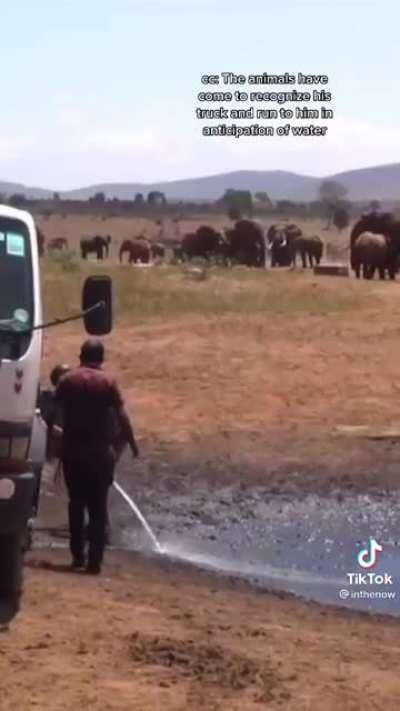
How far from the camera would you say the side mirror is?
8367 millimetres

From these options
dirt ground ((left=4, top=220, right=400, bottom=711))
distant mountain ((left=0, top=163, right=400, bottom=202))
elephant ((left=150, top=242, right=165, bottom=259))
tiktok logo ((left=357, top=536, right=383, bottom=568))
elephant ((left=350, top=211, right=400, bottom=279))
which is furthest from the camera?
distant mountain ((left=0, top=163, right=400, bottom=202))

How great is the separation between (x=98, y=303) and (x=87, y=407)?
117 cm

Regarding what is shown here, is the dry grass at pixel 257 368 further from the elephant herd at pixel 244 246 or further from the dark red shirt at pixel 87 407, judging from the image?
the elephant herd at pixel 244 246

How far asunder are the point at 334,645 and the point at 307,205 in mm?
102340

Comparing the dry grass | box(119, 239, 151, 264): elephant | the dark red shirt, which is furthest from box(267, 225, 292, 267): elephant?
the dark red shirt

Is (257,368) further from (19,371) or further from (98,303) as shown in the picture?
(19,371)

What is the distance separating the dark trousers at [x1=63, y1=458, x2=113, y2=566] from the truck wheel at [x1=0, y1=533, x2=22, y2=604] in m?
0.99

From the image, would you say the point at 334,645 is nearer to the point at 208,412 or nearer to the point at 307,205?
the point at 208,412

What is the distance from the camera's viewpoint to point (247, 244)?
153 ft

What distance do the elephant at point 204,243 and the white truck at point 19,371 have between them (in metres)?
37.6

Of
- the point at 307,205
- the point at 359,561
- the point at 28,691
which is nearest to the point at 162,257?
the point at 359,561

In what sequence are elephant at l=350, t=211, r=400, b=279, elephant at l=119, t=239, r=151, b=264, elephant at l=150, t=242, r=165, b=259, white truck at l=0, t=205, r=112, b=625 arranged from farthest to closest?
elephant at l=150, t=242, r=165, b=259 → elephant at l=119, t=239, r=151, b=264 → elephant at l=350, t=211, r=400, b=279 → white truck at l=0, t=205, r=112, b=625

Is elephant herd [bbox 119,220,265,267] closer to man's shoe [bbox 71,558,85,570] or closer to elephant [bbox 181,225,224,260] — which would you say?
elephant [bbox 181,225,224,260]

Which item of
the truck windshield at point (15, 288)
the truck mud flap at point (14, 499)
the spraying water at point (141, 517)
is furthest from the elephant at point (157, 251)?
the truck mud flap at point (14, 499)
